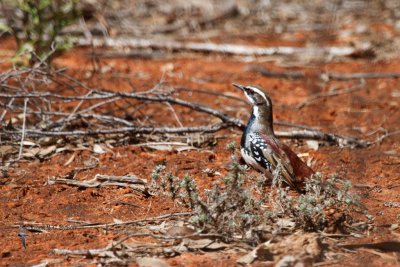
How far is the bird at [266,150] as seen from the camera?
25.0 ft

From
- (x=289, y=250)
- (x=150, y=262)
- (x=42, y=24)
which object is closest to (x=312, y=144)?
(x=289, y=250)

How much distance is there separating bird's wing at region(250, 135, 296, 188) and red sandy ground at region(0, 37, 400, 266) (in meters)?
0.41

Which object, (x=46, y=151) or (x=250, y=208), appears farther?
(x=46, y=151)

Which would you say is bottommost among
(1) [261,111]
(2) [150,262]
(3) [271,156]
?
(2) [150,262]

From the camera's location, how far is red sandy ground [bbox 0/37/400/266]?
617 cm

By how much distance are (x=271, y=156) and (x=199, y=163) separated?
84cm

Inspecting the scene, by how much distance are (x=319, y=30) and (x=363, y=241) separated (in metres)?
9.88

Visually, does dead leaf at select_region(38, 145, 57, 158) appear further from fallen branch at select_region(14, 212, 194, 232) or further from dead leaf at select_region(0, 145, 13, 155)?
fallen branch at select_region(14, 212, 194, 232)

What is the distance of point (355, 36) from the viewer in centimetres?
1476

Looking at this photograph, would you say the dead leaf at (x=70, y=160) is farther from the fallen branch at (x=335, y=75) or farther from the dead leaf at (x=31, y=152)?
the fallen branch at (x=335, y=75)

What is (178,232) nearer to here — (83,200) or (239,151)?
(83,200)

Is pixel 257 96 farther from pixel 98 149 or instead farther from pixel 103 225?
pixel 103 225

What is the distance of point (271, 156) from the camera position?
309 inches

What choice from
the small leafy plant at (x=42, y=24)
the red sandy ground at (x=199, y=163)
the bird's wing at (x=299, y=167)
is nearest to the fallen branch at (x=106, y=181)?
the red sandy ground at (x=199, y=163)
